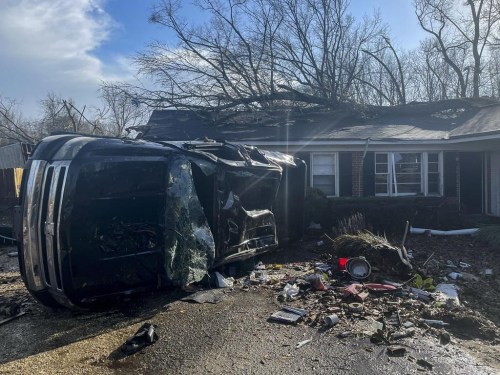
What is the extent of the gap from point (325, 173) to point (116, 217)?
379 inches

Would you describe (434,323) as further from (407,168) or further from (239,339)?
(407,168)

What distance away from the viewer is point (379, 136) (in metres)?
13.8

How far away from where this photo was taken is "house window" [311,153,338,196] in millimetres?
13703

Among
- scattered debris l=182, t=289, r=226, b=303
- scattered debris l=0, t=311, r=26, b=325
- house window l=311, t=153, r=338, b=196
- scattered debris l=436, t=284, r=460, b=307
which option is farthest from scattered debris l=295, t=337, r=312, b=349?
house window l=311, t=153, r=338, b=196

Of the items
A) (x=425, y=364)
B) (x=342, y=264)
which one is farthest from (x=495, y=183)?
(x=425, y=364)

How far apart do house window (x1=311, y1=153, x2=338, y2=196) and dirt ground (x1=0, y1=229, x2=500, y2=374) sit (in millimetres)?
7561

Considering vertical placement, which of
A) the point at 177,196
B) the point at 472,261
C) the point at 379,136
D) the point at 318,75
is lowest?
the point at 472,261

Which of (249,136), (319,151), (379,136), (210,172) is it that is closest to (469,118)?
(379,136)

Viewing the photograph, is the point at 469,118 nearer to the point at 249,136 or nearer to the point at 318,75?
the point at 249,136

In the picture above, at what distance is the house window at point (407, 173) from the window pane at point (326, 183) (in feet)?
4.71

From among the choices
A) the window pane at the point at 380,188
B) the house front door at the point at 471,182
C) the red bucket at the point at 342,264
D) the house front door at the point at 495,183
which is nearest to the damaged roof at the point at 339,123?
the house front door at the point at 471,182

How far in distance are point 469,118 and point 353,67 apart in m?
12.5

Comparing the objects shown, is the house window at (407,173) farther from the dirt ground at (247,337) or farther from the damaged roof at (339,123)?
the dirt ground at (247,337)

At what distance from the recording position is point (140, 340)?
438 centimetres
